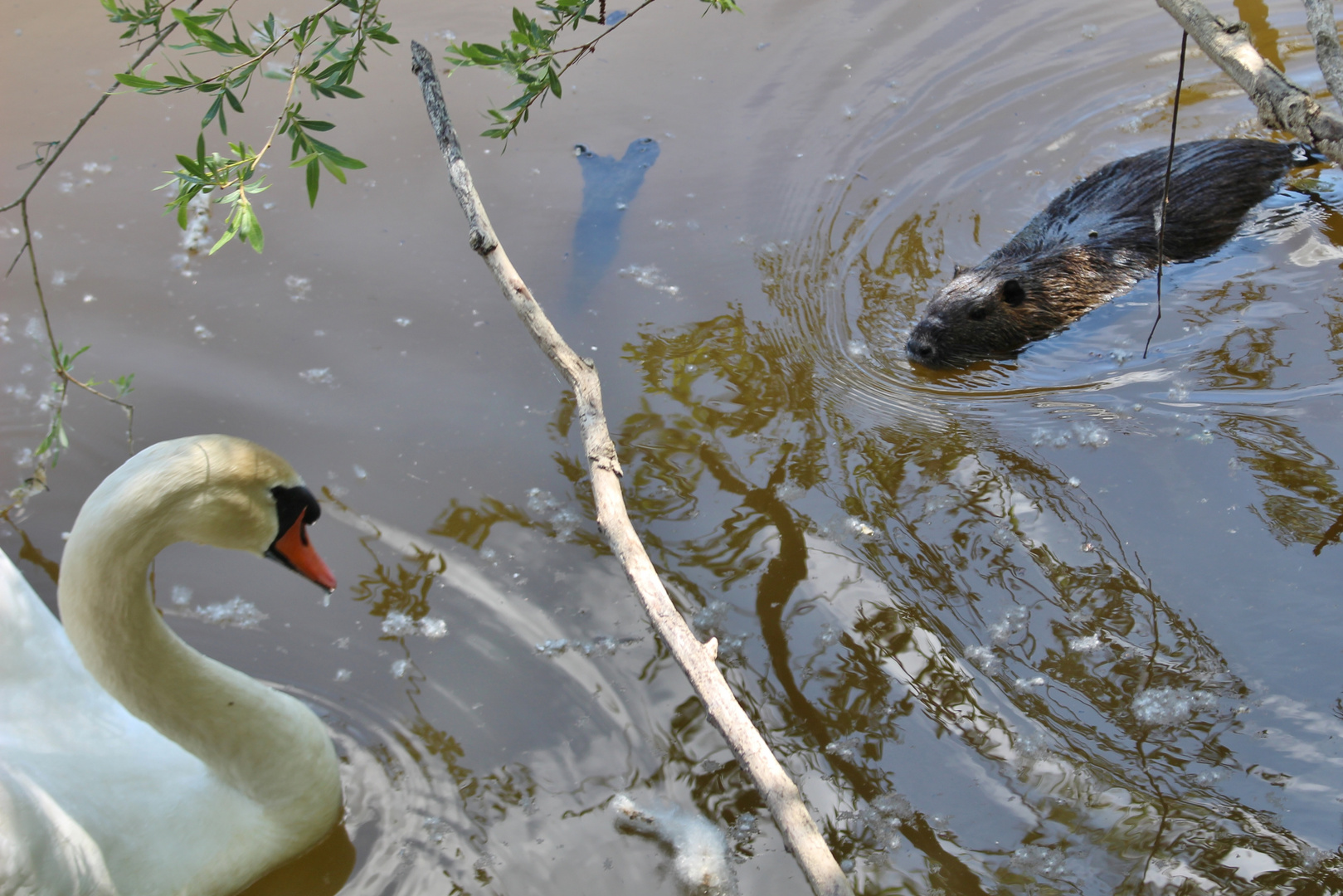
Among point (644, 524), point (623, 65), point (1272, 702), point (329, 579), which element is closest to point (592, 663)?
point (644, 524)

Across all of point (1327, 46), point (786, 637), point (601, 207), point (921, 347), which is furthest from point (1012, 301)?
point (1327, 46)

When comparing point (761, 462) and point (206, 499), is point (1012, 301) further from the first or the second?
point (206, 499)

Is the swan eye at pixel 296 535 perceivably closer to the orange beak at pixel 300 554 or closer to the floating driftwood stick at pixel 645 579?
the orange beak at pixel 300 554

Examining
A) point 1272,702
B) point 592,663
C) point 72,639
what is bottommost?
point 592,663

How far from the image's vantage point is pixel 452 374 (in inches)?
149

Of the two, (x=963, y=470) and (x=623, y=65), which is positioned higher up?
(x=623, y=65)

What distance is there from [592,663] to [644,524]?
560 millimetres

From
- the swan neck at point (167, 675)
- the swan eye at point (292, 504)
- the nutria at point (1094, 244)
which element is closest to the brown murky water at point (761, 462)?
the nutria at point (1094, 244)

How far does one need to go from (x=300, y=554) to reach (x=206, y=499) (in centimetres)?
29

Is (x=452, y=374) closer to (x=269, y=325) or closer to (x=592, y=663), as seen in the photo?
(x=269, y=325)

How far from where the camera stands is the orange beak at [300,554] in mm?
2178

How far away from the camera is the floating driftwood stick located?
5.59 feet

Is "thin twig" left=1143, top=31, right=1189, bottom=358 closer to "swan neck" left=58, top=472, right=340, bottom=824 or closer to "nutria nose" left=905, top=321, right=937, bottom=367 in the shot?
"nutria nose" left=905, top=321, right=937, bottom=367

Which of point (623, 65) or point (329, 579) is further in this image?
point (623, 65)
